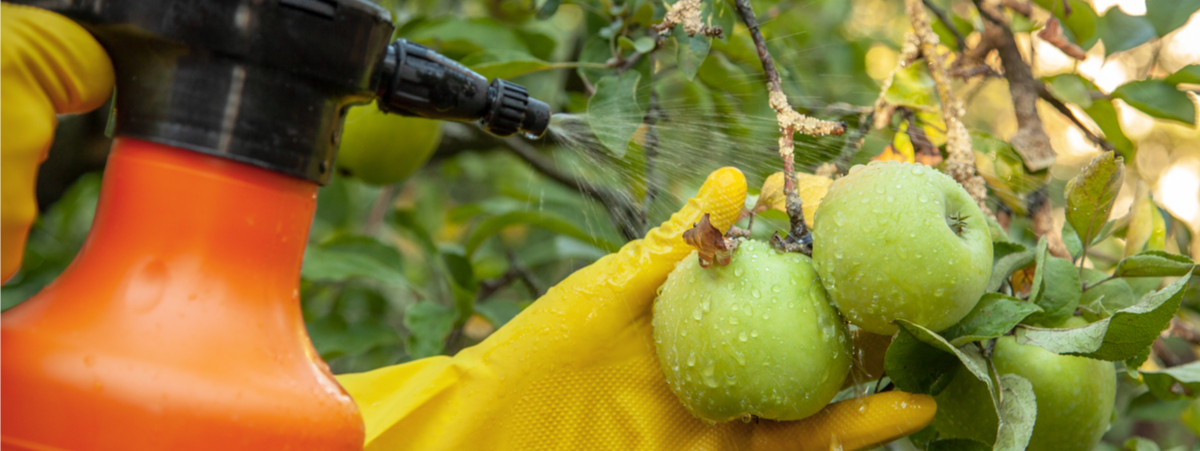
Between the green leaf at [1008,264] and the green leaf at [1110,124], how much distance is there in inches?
18.8

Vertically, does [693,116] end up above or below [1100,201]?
below

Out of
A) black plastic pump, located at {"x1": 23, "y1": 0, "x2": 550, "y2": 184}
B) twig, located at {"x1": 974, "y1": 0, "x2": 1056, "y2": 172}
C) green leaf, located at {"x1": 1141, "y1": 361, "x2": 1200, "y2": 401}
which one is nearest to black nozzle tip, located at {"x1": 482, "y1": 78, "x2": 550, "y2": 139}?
black plastic pump, located at {"x1": 23, "y1": 0, "x2": 550, "y2": 184}

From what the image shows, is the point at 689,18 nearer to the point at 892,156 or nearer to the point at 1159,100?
the point at 892,156

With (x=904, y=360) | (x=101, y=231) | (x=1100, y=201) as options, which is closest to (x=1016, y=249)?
(x=1100, y=201)

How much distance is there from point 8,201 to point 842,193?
24.3 inches

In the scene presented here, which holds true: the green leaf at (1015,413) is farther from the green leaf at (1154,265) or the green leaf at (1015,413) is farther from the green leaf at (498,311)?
the green leaf at (498,311)

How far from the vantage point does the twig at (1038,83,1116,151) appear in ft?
3.53

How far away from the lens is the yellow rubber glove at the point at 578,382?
2.67ft

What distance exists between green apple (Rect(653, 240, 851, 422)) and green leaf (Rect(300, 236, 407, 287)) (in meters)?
0.87

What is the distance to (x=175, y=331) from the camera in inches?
20.6

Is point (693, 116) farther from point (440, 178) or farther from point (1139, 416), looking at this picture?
point (440, 178)

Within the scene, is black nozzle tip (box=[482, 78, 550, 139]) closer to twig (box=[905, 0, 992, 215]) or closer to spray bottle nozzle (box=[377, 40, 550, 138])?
spray bottle nozzle (box=[377, 40, 550, 138])

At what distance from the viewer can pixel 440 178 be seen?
250cm

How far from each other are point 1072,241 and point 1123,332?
0.95ft
